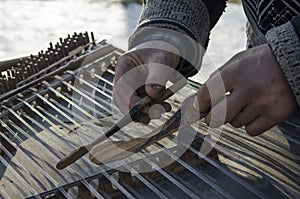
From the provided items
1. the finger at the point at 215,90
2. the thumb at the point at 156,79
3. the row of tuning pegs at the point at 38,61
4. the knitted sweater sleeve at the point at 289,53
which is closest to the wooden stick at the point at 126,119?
the thumb at the point at 156,79

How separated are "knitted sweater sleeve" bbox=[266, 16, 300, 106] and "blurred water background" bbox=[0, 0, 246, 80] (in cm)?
81

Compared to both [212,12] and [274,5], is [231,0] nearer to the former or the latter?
[212,12]

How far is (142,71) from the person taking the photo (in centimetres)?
123

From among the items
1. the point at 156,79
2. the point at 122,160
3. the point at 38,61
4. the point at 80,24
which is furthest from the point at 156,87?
the point at 80,24

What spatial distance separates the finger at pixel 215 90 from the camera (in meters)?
1.00

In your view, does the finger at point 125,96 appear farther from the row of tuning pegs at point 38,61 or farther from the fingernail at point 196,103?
the row of tuning pegs at point 38,61

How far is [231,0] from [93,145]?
1.82 meters

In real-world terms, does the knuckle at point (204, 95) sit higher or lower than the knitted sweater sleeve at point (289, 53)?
lower

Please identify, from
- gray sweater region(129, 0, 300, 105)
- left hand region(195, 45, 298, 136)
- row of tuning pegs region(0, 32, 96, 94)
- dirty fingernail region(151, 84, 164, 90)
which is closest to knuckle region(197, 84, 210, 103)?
left hand region(195, 45, 298, 136)

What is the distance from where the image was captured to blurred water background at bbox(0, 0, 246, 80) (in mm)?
2071

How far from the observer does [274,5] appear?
120 cm

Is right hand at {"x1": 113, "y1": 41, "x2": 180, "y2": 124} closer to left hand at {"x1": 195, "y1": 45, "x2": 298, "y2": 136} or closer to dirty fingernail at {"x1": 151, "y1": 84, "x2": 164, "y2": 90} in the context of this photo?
dirty fingernail at {"x1": 151, "y1": 84, "x2": 164, "y2": 90}

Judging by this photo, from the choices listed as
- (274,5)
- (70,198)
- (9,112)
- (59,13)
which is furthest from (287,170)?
(59,13)

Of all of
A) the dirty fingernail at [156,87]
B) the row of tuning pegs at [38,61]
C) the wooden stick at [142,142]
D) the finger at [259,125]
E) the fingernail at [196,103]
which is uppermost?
the fingernail at [196,103]
